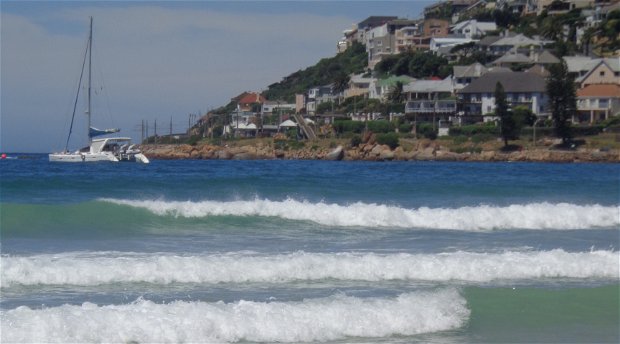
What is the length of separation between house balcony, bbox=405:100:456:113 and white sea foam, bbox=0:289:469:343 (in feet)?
233

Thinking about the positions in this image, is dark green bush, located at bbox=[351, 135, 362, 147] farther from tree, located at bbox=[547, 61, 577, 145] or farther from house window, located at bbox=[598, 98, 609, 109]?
house window, located at bbox=[598, 98, 609, 109]

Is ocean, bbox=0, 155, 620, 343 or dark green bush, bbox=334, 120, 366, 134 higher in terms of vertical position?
dark green bush, bbox=334, 120, 366, 134

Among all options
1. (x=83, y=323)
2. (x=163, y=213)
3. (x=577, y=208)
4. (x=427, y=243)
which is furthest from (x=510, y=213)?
(x=83, y=323)

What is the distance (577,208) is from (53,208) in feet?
48.6

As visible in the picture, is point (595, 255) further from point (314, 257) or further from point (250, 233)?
point (250, 233)

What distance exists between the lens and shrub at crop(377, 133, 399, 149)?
74.2 metres

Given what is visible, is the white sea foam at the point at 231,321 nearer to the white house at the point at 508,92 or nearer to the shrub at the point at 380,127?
the shrub at the point at 380,127

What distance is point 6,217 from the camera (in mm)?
22453

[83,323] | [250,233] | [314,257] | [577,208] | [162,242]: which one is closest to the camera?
[83,323]

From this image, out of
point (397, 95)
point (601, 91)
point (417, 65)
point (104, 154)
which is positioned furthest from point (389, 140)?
point (417, 65)

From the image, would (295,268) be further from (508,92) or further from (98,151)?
(508,92)

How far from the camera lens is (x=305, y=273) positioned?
1515 centimetres

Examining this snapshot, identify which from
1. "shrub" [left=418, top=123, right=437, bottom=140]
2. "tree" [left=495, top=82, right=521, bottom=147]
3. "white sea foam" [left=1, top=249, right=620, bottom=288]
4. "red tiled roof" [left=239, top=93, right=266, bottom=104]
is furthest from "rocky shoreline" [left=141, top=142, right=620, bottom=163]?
"white sea foam" [left=1, top=249, right=620, bottom=288]

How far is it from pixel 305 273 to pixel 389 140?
60.0 m
